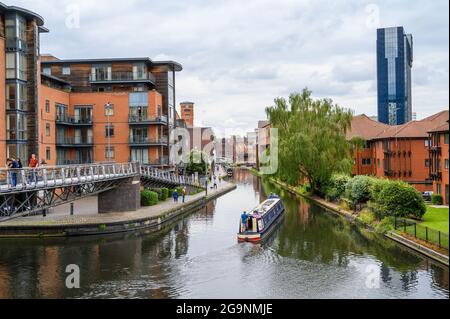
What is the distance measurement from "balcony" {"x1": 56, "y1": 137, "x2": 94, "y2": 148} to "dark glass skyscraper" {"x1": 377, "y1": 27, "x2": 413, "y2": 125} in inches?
4456

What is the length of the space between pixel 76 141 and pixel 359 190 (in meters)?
32.6

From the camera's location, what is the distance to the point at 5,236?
33062mm

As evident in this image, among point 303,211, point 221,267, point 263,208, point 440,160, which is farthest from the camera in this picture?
point 303,211

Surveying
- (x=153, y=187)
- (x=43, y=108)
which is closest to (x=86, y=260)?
(x=153, y=187)

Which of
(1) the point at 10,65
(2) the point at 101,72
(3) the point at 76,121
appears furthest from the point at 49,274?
(2) the point at 101,72

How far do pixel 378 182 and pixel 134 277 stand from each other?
21675 mm

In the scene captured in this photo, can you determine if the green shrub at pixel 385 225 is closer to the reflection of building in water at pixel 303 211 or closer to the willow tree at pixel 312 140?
the reflection of building in water at pixel 303 211

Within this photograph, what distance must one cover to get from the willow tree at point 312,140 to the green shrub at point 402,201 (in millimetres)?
19953

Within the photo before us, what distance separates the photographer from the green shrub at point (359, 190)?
42.1 meters

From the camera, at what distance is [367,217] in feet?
124

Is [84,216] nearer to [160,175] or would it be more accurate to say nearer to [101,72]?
[160,175]

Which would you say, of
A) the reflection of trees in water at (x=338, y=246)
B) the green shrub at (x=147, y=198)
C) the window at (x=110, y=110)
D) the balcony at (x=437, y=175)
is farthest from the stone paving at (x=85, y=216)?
the balcony at (x=437, y=175)
